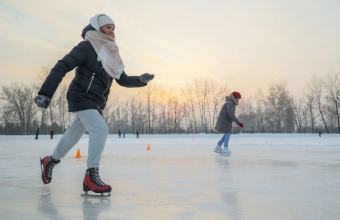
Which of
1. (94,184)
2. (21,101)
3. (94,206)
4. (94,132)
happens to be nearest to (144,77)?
(94,132)

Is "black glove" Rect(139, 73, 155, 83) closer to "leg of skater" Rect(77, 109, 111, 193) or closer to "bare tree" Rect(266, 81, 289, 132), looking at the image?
"leg of skater" Rect(77, 109, 111, 193)

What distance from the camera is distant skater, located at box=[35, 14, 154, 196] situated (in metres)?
3.01

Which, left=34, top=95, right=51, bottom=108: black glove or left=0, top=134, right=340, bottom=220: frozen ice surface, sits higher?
left=34, top=95, right=51, bottom=108: black glove

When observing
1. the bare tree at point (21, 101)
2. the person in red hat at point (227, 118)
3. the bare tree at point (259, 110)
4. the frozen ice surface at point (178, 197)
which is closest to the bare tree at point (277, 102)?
the bare tree at point (259, 110)

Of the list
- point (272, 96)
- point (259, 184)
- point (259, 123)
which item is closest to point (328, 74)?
point (272, 96)

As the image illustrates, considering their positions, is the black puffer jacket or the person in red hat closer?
the black puffer jacket

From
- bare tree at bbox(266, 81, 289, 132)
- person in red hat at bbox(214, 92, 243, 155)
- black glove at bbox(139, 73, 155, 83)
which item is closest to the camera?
black glove at bbox(139, 73, 155, 83)

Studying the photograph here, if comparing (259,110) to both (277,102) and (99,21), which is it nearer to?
(277,102)

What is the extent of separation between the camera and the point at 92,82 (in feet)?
10.4

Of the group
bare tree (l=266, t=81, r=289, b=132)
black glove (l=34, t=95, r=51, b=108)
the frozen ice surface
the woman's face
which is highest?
bare tree (l=266, t=81, r=289, b=132)

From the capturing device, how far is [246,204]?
8.64 feet

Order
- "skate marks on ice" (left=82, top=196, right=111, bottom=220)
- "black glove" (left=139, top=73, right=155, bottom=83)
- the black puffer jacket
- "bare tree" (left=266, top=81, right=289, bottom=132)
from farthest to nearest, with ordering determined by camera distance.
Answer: "bare tree" (left=266, top=81, right=289, bottom=132) < "black glove" (left=139, top=73, right=155, bottom=83) < the black puffer jacket < "skate marks on ice" (left=82, top=196, right=111, bottom=220)

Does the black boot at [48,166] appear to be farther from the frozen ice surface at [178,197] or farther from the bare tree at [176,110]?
the bare tree at [176,110]

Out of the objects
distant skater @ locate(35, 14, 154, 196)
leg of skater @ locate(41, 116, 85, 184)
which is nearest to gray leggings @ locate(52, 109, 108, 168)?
distant skater @ locate(35, 14, 154, 196)
